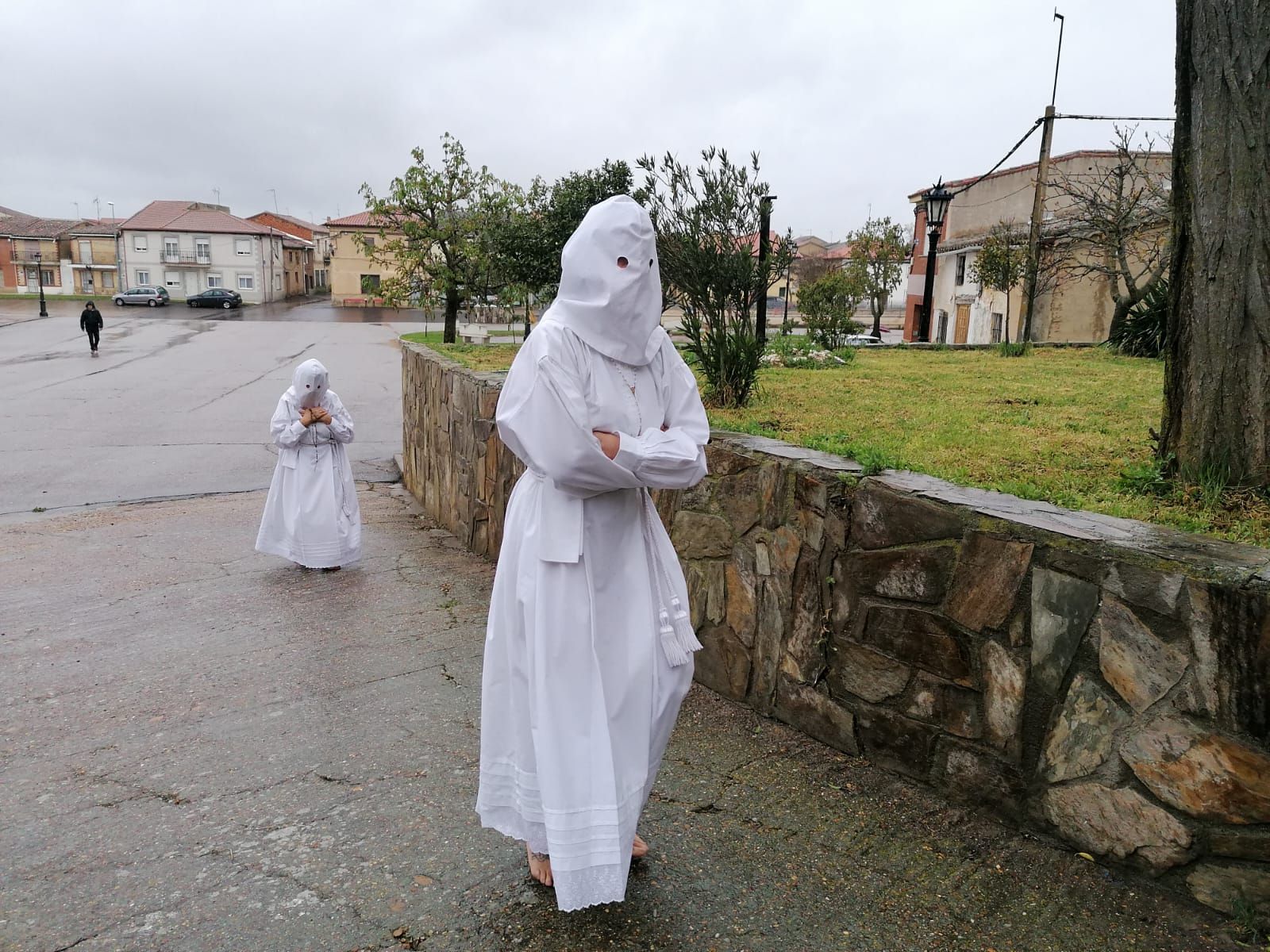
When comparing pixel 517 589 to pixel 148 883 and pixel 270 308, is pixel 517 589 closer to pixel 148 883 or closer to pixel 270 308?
pixel 148 883

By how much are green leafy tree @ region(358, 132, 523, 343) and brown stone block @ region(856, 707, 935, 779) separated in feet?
76.5

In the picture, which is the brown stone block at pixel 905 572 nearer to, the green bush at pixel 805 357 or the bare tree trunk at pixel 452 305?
the green bush at pixel 805 357

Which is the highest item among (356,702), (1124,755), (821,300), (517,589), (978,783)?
(821,300)

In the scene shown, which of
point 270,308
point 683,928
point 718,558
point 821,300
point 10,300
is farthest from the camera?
point 270,308

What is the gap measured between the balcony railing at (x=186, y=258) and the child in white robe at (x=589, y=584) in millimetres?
75670

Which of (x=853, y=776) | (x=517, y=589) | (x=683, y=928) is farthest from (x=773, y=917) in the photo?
(x=517, y=589)

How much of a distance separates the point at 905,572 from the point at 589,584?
4.56ft

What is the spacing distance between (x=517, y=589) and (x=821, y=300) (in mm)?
15307

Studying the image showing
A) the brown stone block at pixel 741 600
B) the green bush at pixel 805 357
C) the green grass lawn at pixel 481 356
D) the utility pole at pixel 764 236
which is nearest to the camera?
the brown stone block at pixel 741 600

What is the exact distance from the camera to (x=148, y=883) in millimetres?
3004

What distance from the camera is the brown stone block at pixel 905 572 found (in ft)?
11.2

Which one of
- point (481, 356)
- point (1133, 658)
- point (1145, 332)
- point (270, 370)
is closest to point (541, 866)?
point (1133, 658)

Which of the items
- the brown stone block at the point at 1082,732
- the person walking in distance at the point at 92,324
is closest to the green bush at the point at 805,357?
the brown stone block at the point at 1082,732

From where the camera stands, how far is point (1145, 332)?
11.7m
